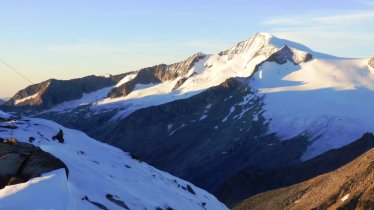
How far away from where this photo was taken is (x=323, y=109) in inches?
6457

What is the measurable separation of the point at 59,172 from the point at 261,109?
151305 millimetres

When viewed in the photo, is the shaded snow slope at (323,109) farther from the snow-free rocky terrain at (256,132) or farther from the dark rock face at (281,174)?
the dark rock face at (281,174)

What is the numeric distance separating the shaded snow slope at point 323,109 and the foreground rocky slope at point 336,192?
50071 mm

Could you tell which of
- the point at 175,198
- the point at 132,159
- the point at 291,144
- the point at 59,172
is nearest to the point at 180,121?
the point at 291,144

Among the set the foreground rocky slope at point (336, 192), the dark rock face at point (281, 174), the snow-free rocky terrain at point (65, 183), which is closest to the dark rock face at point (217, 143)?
the dark rock face at point (281, 174)

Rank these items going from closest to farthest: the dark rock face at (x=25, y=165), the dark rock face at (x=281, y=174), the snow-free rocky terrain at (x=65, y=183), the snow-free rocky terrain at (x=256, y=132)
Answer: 1. the snow-free rocky terrain at (x=65, y=183)
2. the dark rock face at (x=25, y=165)
3. the dark rock face at (x=281, y=174)
4. the snow-free rocky terrain at (x=256, y=132)

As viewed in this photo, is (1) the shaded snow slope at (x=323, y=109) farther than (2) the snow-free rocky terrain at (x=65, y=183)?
Yes

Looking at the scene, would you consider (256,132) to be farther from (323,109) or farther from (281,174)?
(281,174)

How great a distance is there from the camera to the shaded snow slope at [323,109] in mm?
140500

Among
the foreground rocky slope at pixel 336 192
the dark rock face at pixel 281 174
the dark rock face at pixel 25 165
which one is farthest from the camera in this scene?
the dark rock face at pixel 281 174

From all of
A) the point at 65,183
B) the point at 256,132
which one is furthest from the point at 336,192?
the point at 256,132

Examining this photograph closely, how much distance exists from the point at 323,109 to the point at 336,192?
100789 mm

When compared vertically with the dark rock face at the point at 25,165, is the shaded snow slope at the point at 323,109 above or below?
below

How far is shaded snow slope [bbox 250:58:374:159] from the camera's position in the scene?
461 feet
